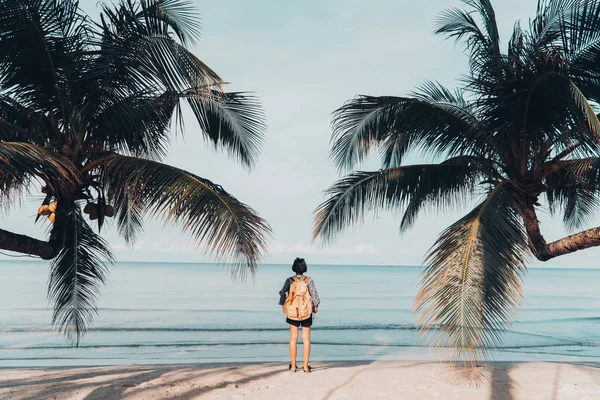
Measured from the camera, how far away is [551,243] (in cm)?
679

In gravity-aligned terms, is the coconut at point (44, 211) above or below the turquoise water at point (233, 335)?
above

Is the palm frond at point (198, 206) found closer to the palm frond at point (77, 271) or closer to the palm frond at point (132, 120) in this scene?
the palm frond at point (132, 120)

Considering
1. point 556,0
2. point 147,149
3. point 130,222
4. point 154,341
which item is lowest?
point 154,341

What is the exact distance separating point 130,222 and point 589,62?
784cm

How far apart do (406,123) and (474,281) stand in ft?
11.0

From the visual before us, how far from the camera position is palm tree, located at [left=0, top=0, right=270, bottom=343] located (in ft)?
16.6

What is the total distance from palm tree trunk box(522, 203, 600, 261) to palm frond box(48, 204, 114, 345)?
574 centimetres

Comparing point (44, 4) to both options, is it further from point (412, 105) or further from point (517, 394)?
point (517, 394)

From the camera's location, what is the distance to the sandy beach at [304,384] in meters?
6.46

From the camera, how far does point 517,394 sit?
21.9 ft

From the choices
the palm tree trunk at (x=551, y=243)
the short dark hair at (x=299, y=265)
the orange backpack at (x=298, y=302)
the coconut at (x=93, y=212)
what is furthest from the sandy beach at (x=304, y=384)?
the coconut at (x=93, y=212)

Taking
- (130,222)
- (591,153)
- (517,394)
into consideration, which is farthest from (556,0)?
(130,222)

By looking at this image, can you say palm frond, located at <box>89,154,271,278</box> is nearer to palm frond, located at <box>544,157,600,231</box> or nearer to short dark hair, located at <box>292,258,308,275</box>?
short dark hair, located at <box>292,258,308,275</box>

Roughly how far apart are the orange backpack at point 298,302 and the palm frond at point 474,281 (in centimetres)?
217
